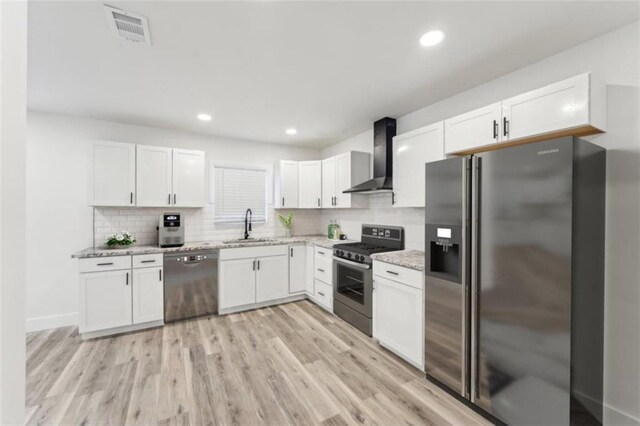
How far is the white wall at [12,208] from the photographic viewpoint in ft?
1.85

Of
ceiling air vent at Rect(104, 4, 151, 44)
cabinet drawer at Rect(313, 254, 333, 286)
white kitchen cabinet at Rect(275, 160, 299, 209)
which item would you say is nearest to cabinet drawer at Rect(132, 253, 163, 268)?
white kitchen cabinet at Rect(275, 160, 299, 209)

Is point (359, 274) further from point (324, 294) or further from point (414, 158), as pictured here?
point (414, 158)

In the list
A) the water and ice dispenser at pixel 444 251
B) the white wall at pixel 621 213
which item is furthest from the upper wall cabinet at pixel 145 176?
the white wall at pixel 621 213

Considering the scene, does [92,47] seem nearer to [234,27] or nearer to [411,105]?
[234,27]

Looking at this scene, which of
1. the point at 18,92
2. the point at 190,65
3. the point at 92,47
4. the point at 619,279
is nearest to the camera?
the point at 18,92

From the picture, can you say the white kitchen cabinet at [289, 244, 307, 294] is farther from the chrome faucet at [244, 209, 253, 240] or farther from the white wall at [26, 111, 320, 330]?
the white wall at [26, 111, 320, 330]

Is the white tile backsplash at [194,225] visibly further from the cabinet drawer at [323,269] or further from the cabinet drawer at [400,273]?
the cabinet drawer at [400,273]

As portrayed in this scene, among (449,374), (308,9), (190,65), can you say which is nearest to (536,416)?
(449,374)

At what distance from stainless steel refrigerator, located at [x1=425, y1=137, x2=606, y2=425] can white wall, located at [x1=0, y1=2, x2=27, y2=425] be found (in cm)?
220

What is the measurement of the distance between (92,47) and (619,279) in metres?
4.08

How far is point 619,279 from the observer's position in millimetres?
1773

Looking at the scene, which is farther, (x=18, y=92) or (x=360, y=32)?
(x=360, y=32)

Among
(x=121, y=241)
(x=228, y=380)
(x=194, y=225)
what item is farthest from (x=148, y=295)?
(x=228, y=380)

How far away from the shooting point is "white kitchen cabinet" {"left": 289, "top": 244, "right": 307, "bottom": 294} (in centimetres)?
412
